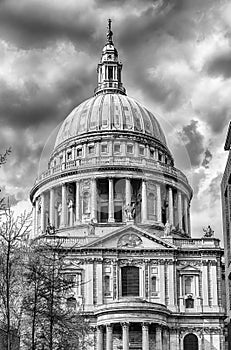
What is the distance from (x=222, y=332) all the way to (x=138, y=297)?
36.0ft

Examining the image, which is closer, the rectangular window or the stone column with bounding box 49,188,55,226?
the stone column with bounding box 49,188,55,226

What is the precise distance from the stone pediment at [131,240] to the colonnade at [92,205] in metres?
8.57

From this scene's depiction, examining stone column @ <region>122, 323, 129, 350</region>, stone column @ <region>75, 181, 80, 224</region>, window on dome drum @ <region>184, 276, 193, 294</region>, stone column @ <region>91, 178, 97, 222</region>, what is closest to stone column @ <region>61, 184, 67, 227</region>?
stone column @ <region>75, 181, 80, 224</region>

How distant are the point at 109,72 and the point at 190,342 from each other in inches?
2218

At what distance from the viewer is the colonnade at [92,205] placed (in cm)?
11869

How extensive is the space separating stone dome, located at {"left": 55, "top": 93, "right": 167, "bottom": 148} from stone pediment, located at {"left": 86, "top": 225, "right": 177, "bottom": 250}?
1105 inches

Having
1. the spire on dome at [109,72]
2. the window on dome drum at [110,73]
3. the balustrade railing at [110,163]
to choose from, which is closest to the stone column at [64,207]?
the balustrade railing at [110,163]

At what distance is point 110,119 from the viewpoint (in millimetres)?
132000

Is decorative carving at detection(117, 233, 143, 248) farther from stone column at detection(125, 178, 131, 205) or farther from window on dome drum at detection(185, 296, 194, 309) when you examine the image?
stone column at detection(125, 178, 131, 205)

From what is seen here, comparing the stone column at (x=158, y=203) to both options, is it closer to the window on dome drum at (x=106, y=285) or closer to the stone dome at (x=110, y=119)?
the stone dome at (x=110, y=119)

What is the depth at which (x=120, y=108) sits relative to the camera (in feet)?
439

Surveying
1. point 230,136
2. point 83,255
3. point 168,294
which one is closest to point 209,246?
point 168,294

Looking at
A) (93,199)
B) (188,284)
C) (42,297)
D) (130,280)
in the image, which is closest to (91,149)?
(93,199)

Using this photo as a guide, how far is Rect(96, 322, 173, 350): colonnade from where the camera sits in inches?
3794
